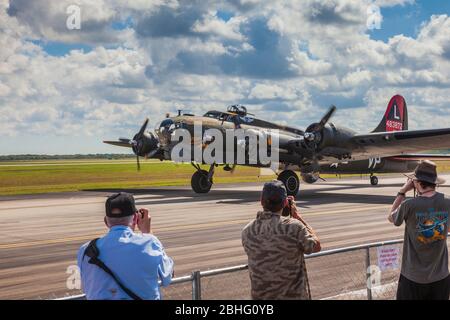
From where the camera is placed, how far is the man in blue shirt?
405 centimetres

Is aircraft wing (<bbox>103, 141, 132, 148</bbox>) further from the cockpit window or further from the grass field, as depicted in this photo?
the cockpit window

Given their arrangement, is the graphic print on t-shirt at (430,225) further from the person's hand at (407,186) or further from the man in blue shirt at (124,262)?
the man in blue shirt at (124,262)

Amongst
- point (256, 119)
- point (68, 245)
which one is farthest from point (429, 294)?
point (256, 119)

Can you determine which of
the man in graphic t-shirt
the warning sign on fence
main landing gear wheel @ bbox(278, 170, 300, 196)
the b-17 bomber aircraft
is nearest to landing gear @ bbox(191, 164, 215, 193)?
the b-17 bomber aircraft

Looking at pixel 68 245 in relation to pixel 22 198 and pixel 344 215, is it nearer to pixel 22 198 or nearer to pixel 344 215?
pixel 344 215

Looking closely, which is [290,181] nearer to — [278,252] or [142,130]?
[142,130]

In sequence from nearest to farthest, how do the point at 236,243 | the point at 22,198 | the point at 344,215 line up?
1. the point at 236,243
2. the point at 344,215
3. the point at 22,198

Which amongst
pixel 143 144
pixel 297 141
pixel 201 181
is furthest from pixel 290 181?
pixel 143 144

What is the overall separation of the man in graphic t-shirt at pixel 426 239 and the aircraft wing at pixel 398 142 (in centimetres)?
2123

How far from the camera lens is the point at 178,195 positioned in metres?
30.8

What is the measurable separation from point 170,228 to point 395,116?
1012 inches

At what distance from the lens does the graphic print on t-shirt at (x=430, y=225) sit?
18.5 ft

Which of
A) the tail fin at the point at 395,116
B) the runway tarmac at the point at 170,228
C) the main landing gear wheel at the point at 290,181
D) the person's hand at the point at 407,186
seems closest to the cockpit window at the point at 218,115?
Answer: the runway tarmac at the point at 170,228

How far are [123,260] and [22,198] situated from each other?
92.3 ft
